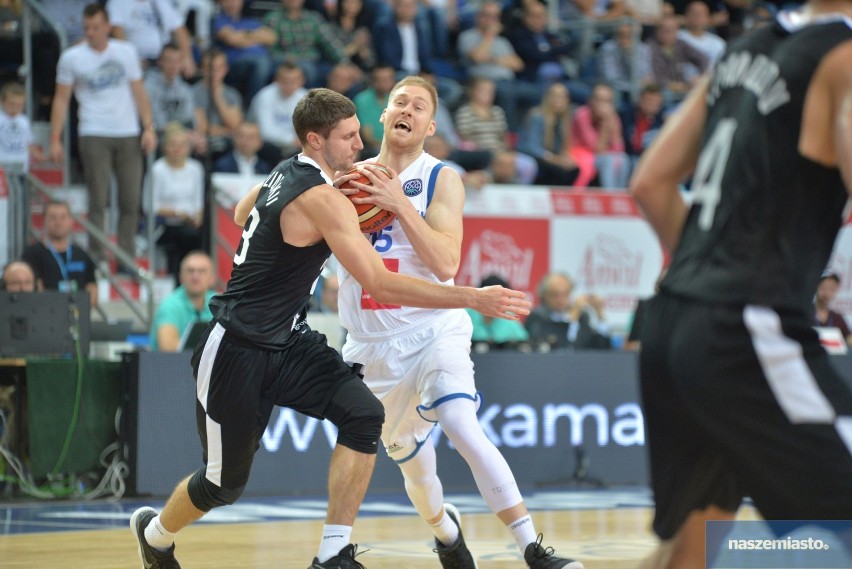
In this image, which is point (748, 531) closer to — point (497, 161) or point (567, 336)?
point (567, 336)

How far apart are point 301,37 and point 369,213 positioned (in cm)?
936

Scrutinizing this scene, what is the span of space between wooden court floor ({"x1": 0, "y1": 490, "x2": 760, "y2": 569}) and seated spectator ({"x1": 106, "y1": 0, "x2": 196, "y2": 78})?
5.92 meters

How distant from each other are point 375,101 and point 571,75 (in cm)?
443

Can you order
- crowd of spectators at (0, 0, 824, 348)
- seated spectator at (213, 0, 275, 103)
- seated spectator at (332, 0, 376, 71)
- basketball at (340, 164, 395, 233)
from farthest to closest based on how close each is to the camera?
seated spectator at (332, 0, 376, 71), seated spectator at (213, 0, 275, 103), crowd of spectators at (0, 0, 824, 348), basketball at (340, 164, 395, 233)

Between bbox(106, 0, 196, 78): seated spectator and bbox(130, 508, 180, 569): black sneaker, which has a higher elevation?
bbox(106, 0, 196, 78): seated spectator

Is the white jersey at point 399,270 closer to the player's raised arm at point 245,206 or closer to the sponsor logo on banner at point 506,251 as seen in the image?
the player's raised arm at point 245,206

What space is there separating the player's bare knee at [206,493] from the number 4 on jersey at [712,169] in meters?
2.96

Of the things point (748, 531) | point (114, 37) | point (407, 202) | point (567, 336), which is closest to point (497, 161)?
point (567, 336)

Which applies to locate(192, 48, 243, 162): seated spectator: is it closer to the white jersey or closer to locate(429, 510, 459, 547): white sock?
the white jersey

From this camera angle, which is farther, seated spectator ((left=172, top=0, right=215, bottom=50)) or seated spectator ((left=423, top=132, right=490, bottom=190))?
seated spectator ((left=172, top=0, right=215, bottom=50))

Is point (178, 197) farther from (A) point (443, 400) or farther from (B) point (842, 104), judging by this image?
(B) point (842, 104)

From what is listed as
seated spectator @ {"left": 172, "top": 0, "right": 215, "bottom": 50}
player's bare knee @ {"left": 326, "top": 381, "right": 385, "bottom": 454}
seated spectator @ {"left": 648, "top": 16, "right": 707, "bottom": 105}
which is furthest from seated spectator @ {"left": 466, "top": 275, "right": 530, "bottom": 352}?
seated spectator @ {"left": 648, "top": 16, "right": 707, "bottom": 105}

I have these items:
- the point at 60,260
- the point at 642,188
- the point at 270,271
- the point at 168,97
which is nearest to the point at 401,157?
the point at 270,271

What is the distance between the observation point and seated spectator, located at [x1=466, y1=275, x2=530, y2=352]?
11422 mm
